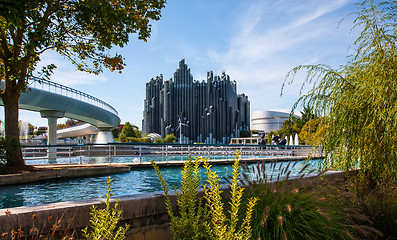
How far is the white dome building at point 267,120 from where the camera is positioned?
131 metres

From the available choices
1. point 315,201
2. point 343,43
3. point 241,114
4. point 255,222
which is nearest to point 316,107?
point 343,43

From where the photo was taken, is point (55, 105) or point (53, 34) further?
point (55, 105)

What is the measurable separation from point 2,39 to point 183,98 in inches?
3387

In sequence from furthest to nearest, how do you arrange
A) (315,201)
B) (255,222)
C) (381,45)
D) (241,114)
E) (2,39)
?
(241,114)
(2,39)
(381,45)
(315,201)
(255,222)

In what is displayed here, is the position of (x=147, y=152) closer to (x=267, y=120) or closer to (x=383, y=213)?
(x=383, y=213)

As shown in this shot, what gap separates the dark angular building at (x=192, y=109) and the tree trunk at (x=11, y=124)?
81.0 metres

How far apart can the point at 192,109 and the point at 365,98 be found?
90.5m

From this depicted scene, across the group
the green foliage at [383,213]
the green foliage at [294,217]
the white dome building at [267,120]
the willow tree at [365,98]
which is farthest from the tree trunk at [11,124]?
the white dome building at [267,120]

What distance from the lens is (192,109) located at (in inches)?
3750

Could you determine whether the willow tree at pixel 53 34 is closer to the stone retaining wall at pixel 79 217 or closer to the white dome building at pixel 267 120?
the stone retaining wall at pixel 79 217

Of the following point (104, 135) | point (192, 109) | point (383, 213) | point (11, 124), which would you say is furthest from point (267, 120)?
point (383, 213)

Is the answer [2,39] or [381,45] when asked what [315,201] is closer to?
[381,45]

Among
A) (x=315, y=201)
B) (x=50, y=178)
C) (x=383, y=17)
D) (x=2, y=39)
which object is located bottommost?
(x=50, y=178)

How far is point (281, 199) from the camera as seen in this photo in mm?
3066
